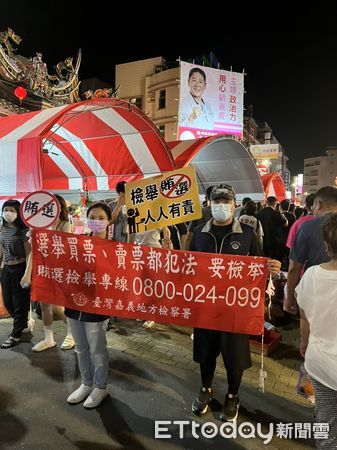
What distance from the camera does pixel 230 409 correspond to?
3156 millimetres

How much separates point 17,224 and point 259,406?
387 cm

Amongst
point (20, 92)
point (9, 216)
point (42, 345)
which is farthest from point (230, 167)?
point (42, 345)

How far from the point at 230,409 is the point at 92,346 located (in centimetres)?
148

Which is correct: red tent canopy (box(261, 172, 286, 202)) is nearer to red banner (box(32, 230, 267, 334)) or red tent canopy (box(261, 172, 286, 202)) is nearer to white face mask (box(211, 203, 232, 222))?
white face mask (box(211, 203, 232, 222))

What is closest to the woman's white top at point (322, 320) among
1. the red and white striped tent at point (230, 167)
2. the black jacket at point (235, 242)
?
the black jacket at point (235, 242)

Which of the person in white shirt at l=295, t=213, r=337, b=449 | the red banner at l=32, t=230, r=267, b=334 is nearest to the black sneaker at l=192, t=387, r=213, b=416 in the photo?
the red banner at l=32, t=230, r=267, b=334

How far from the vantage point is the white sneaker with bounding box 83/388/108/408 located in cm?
330

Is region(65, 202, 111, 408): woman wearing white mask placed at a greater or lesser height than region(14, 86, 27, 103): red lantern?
lesser

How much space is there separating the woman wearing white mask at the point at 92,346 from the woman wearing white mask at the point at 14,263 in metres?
1.65

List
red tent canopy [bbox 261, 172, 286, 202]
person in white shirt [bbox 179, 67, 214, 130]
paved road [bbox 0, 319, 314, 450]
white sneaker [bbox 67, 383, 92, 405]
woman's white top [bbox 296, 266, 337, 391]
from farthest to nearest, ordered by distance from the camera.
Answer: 1. person in white shirt [bbox 179, 67, 214, 130]
2. red tent canopy [bbox 261, 172, 286, 202]
3. white sneaker [bbox 67, 383, 92, 405]
4. paved road [bbox 0, 319, 314, 450]
5. woman's white top [bbox 296, 266, 337, 391]

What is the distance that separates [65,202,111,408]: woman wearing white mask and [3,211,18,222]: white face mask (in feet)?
5.68

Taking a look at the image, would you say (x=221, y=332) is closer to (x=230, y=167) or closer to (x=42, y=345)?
(x=42, y=345)

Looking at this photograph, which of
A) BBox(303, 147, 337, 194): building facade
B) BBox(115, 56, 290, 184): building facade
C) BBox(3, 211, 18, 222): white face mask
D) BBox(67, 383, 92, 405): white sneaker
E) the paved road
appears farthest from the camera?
BBox(303, 147, 337, 194): building facade

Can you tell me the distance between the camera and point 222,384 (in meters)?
3.78
